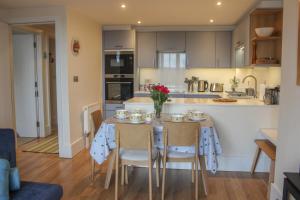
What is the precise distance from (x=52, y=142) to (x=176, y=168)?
2.58 meters

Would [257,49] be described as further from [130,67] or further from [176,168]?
[130,67]

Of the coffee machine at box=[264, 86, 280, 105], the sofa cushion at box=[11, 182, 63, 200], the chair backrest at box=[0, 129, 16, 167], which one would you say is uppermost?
the coffee machine at box=[264, 86, 280, 105]

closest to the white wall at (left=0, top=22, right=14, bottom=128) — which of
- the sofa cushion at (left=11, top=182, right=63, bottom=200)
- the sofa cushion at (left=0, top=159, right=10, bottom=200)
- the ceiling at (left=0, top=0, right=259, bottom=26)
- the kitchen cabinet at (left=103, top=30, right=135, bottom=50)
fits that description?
the ceiling at (left=0, top=0, right=259, bottom=26)

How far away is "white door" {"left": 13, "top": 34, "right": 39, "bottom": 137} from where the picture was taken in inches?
207

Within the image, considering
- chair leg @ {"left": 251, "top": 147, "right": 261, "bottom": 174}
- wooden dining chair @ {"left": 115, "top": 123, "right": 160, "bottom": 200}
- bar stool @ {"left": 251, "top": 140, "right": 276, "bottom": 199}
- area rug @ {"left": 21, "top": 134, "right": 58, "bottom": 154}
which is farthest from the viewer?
area rug @ {"left": 21, "top": 134, "right": 58, "bottom": 154}

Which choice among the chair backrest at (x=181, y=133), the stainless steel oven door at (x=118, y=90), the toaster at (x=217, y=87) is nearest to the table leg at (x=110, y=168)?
the chair backrest at (x=181, y=133)

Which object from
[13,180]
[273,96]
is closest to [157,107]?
[273,96]

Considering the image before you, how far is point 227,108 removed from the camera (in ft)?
12.0

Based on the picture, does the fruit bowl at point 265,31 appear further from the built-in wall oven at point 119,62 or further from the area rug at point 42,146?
the area rug at point 42,146

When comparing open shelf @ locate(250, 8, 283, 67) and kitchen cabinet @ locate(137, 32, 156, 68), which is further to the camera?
kitchen cabinet @ locate(137, 32, 156, 68)

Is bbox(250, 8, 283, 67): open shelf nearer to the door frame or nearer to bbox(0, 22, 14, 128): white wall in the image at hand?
the door frame

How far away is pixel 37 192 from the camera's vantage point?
201 centimetres

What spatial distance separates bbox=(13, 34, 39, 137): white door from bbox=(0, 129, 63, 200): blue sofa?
3.14 metres

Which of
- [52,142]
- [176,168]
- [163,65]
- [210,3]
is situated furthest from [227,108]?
[52,142]
